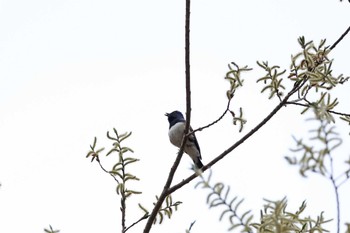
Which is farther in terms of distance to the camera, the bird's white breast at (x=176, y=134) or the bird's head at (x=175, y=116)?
the bird's head at (x=175, y=116)

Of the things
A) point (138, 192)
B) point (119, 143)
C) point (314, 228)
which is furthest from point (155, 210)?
point (314, 228)

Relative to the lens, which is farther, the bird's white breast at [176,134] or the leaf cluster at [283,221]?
the bird's white breast at [176,134]

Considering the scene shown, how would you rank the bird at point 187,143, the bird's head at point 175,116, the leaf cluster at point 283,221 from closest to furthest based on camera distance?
1. the leaf cluster at point 283,221
2. the bird at point 187,143
3. the bird's head at point 175,116

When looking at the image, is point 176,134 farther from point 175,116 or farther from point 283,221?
point 283,221

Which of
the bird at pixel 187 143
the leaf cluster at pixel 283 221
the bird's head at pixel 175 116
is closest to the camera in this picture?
the leaf cluster at pixel 283 221

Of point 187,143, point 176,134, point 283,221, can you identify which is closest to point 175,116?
point 176,134

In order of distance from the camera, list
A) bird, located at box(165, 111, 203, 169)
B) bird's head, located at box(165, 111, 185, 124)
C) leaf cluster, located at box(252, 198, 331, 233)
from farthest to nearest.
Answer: bird's head, located at box(165, 111, 185, 124), bird, located at box(165, 111, 203, 169), leaf cluster, located at box(252, 198, 331, 233)

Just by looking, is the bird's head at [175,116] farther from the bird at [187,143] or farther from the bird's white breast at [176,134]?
the bird's white breast at [176,134]

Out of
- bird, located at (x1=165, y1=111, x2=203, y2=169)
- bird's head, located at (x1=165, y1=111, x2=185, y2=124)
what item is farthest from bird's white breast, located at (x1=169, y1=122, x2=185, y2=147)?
bird's head, located at (x1=165, y1=111, x2=185, y2=124)

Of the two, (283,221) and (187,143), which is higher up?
(187,143)

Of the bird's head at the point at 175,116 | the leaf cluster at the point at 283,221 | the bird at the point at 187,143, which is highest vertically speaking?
the bird's head at the point at 175,116

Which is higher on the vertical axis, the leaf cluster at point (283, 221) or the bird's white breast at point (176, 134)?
the bird's white breast at point (176, 134)

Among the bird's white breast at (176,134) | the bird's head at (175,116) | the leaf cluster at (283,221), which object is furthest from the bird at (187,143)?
the leaf cluster at (283,221)

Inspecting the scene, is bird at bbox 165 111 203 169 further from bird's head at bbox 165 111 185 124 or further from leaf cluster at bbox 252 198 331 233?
leaf cluster at bbox 252 198 331 233
